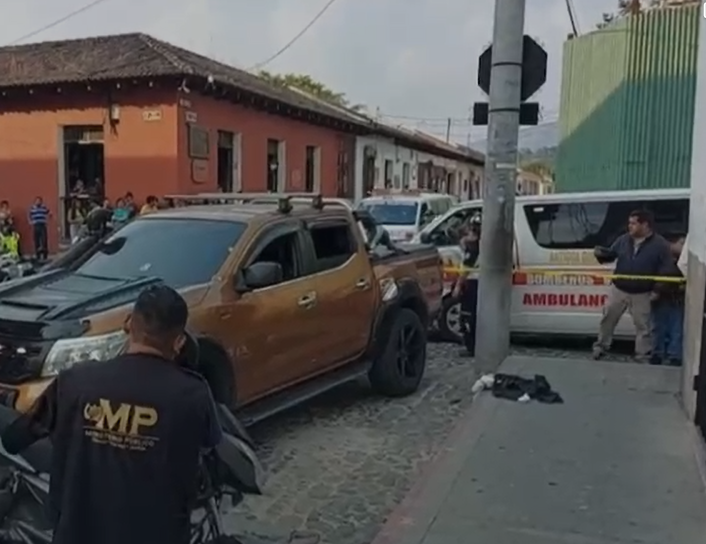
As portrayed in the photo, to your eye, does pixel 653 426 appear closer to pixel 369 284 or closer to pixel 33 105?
pixel 369 284

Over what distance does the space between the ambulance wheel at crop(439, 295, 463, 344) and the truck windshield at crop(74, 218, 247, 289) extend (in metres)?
4.74

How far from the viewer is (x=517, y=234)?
1016cm

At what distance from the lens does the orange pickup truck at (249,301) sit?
5027mm

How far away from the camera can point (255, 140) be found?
23.0 meters

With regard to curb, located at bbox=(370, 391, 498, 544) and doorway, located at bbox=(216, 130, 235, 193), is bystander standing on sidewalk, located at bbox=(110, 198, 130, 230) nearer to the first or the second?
doorway, located at bbox=(216, 130, 235, 193)

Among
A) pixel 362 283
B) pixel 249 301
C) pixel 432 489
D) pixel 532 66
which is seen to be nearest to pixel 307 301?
pixel 249 301

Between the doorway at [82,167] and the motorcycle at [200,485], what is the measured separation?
57.5 feet

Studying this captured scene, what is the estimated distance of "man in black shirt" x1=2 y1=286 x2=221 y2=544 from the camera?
8.29ft

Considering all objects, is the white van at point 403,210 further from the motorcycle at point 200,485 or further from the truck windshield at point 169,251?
the motorcycle at point 200,485

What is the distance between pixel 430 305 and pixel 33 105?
50.7 feet

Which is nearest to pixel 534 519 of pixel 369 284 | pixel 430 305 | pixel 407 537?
pixel 407 537

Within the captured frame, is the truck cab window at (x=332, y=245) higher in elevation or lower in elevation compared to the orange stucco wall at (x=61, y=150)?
lower

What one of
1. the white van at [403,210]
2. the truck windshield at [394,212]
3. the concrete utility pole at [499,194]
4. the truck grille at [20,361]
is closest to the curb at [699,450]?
the concrete utility pole at [499,194]

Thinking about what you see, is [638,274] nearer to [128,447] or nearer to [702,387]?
[702,387]
